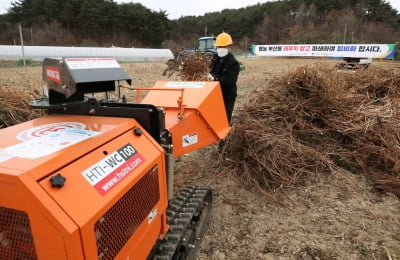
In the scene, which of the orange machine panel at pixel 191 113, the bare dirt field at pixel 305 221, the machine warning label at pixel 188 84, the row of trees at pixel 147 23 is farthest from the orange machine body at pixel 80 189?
the row of trees at pixel 147 23

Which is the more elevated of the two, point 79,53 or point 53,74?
point 79,53

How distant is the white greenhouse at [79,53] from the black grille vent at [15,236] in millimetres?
20140

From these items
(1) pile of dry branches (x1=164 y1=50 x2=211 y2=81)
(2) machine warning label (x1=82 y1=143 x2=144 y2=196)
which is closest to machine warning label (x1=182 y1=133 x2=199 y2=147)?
(2) machine warning label (x1=82 y1=143 x2=144 y2=196)

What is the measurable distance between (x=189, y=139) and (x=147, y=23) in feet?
164

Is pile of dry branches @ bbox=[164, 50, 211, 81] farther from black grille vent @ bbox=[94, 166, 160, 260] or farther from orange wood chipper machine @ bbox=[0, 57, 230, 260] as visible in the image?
black grille vent @ bbox=[94, 166, 160, 260]

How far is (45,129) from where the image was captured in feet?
5.54

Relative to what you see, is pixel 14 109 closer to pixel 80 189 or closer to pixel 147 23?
pixel 80 189

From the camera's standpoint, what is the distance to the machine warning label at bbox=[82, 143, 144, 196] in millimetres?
1368

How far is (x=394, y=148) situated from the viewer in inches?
167

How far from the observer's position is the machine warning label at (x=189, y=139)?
8.48 feet

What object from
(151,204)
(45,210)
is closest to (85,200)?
(45,210)

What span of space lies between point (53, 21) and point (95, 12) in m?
6.00

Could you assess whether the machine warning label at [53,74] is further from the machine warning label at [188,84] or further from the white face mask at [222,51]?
the white face mask at [222,51]

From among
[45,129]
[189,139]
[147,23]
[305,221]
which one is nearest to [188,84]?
[189,139]
